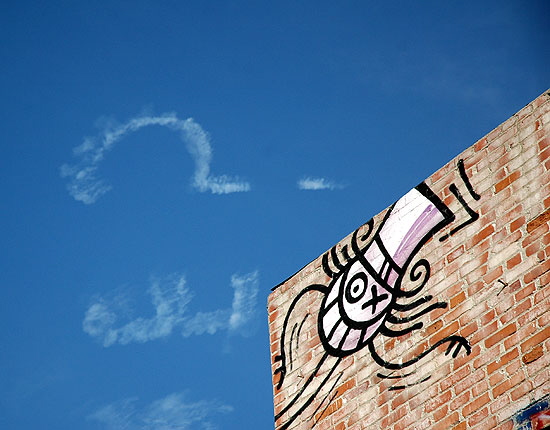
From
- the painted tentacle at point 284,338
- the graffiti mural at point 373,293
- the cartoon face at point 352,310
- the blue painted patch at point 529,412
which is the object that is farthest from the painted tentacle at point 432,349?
the painted tentacle at point 284,338

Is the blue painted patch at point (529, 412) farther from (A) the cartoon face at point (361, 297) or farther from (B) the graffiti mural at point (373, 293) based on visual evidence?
(A) the cartoon face at point (361, 297)

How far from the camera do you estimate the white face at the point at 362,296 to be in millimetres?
5523

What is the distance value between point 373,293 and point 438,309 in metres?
0.59

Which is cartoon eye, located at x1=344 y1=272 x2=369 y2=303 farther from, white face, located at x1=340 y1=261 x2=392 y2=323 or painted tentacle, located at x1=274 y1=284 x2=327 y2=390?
painted tentacle, located at x1=274 y1=284 x2=327 y2=390

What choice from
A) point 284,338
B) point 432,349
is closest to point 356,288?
point 284,338

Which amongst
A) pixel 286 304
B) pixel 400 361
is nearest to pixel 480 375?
A: pixel 400 361

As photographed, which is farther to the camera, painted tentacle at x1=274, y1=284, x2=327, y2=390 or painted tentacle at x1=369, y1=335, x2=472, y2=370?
painted tentacle at x1=274, y1=284, x2=327, y2=390

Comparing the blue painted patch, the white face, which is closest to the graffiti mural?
the white face

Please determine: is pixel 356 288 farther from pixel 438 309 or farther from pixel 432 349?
pixel 432 349

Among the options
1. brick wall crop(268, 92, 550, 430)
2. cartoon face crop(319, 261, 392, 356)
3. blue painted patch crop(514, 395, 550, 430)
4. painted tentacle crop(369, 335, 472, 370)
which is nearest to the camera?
blue painted patch crop(514, 395, 550, 430)

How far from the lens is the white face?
5523 mm

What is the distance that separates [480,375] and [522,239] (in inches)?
31.6

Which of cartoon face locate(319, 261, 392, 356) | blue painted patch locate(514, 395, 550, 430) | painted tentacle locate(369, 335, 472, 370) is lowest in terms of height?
blue painted patch locate(514, 395, 550, 430)

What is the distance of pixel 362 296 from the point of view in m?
5.65
